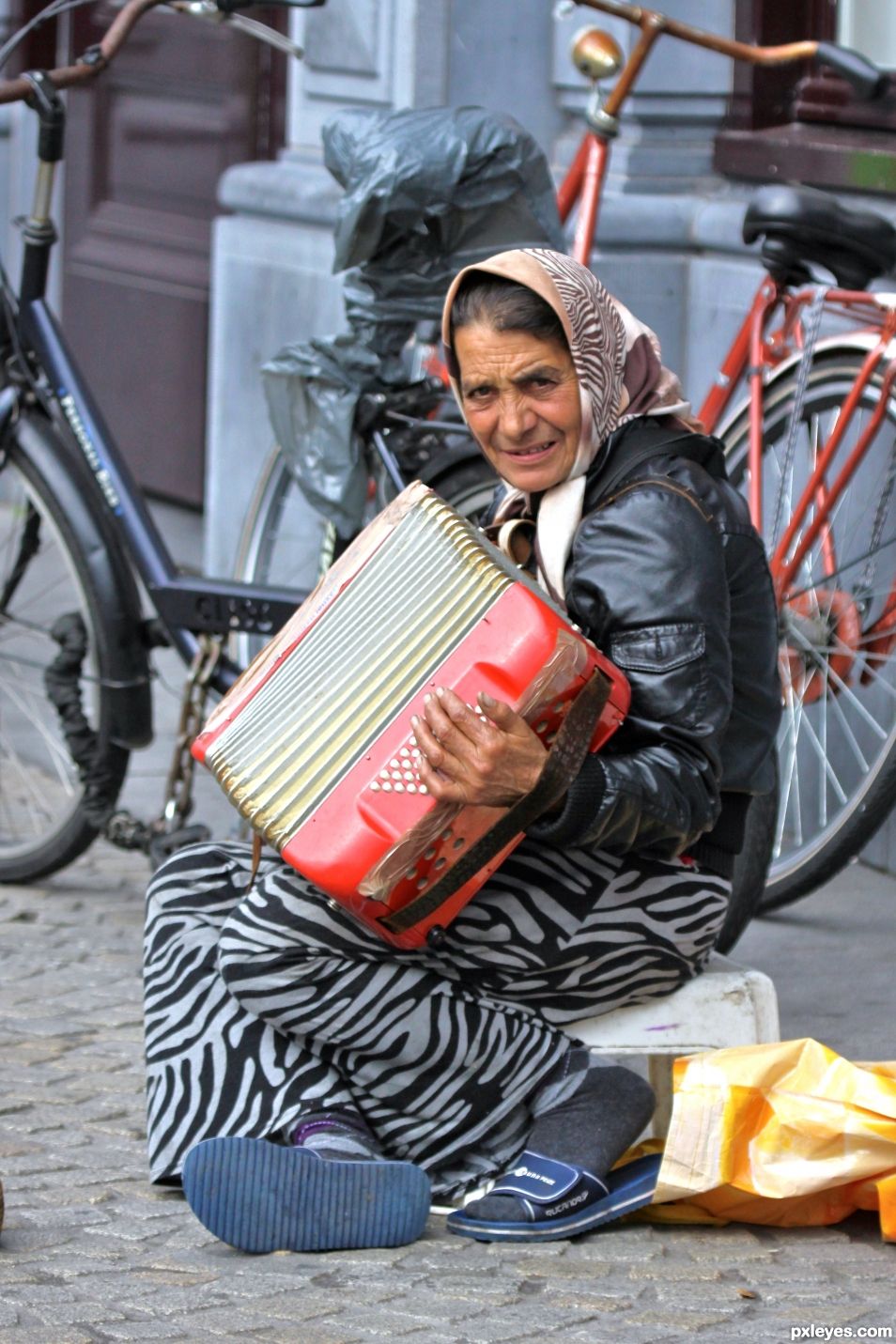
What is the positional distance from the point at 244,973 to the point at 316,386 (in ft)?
5.84

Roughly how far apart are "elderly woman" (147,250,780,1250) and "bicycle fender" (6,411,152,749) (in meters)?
1.28

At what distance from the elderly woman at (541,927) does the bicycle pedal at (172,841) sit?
3.55 ft

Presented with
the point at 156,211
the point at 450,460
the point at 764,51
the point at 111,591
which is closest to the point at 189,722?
the point at 111,591

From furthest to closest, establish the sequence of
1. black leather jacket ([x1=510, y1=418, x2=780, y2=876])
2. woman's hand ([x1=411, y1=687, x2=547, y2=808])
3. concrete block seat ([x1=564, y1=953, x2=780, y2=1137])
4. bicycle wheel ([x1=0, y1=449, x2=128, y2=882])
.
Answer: bicycle wheel ([x1=0, y1=449, x2=128, y2=882]) → concrete block seat ([x1=564, y1=953, x2=780, y2=1137]) → black leather jacket ([x1=510, y1=418, x2=780, y2=876]) → woman's hand ([x1=411, y1=687, x2=547, y2=808])

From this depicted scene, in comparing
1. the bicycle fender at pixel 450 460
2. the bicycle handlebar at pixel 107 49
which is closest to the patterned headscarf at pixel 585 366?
the bicycle fender at pixel 450 460

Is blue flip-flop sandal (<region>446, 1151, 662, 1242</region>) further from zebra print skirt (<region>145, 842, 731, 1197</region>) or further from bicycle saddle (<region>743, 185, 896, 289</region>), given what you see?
bicycle saddle (<region>743, 185, 896, 289</region>)

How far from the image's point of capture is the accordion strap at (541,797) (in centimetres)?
262

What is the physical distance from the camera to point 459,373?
3.02 metres

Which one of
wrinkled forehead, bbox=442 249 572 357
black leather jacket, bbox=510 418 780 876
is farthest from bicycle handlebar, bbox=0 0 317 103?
black leather jacket, bbox=510 418 780 876

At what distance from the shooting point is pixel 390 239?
13.7 feet

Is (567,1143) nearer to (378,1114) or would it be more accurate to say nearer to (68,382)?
(378,1114)

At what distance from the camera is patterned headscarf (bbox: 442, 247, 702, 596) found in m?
2.85

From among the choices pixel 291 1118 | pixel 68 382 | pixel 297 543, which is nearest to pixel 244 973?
pixel 291 1118

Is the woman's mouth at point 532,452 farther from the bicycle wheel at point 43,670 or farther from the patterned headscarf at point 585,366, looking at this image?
the bicycle wheel at point 43,670
